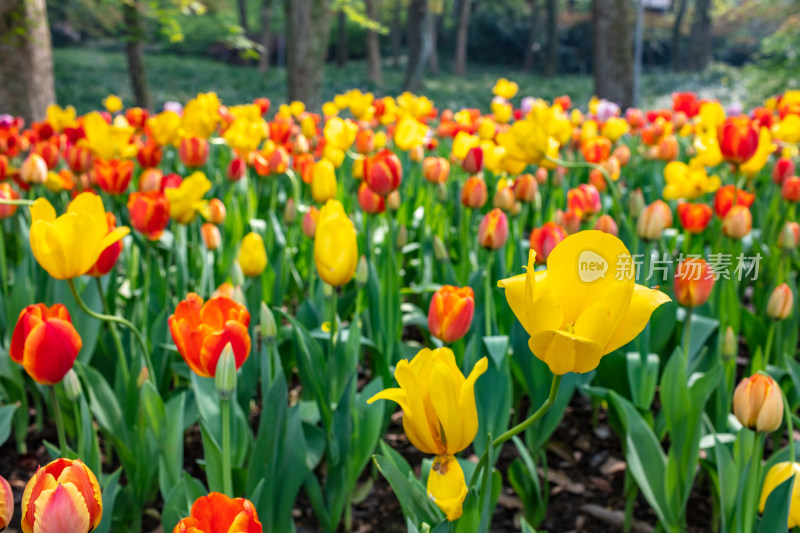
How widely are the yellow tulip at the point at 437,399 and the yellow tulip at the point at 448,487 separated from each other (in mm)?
28

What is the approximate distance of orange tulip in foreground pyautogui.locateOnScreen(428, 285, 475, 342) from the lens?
4.16 ft

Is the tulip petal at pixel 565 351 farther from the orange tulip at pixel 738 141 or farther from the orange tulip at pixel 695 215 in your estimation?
the orange tulip at pixel 738 141

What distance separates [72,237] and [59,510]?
580 millimetres

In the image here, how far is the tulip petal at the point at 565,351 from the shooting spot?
0.69 m

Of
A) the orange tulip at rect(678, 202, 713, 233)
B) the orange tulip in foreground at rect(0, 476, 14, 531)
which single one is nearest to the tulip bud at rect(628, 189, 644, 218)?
the orange tulip at rect(678, 202, 713, 233)

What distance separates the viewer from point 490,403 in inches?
57.8

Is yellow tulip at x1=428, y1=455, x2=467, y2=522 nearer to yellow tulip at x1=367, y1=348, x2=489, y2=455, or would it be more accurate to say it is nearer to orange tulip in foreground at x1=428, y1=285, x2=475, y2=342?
yellow tulip at x1=367, y1=348, x2=489, y2=455

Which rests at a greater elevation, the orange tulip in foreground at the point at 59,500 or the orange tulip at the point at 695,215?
the orange tulip at the point at 695,215

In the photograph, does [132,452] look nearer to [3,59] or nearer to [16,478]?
[16,478]

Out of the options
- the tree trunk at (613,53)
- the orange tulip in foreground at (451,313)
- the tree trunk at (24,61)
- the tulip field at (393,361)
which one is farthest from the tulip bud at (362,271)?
the tree trunk at (613,53)

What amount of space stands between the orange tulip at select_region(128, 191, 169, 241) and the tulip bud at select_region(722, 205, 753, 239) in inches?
58.0

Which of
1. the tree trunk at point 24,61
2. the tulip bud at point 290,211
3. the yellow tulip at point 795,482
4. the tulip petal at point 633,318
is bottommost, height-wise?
the yellow tulip at point 795,482

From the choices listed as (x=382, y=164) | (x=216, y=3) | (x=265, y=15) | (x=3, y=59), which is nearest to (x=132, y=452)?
(x=382, y=164)
